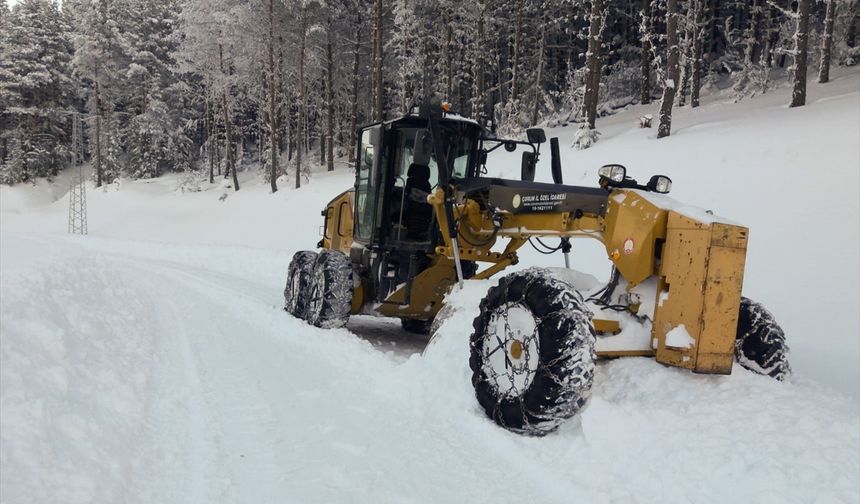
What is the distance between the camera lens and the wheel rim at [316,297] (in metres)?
7.32

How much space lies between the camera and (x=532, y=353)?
4.10 metres

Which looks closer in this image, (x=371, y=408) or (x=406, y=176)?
(x=371, y=408)

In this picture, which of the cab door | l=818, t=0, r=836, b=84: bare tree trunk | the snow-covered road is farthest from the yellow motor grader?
l=818, t=0, r=836, b=84: bare tree trunk

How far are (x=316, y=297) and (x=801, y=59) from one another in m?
16.5

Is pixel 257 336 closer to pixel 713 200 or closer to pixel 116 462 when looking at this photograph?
pixel 116 462

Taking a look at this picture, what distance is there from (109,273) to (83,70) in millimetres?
38157

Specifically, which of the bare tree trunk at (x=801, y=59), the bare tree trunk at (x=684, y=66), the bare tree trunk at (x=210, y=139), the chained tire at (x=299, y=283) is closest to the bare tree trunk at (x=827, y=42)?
the bare tree trunk at (x=801, y=59)

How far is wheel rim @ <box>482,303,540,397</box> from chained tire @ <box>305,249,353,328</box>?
10.3 feet

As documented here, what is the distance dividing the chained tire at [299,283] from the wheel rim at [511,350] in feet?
12.9

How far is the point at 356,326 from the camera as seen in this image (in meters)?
8.38

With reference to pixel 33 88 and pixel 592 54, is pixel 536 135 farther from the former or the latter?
pixel 33 88

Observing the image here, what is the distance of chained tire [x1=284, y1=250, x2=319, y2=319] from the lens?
7.83 meters

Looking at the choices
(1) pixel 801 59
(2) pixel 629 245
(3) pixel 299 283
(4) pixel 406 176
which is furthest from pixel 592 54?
(2) pixel 629 245

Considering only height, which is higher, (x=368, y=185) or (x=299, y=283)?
(x=368, y=185)
